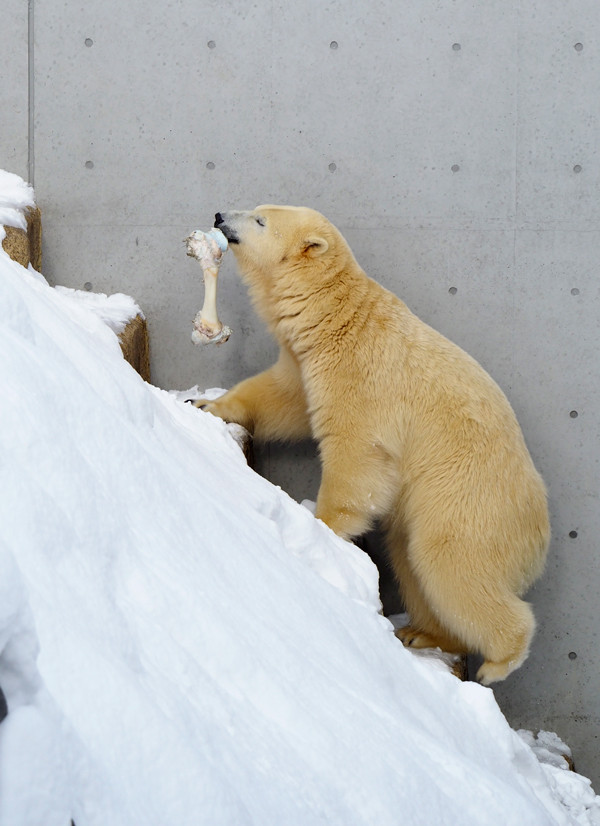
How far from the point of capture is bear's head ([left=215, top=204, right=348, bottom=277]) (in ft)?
11.0

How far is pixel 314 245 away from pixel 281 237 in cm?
14

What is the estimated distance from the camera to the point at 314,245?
3.33m

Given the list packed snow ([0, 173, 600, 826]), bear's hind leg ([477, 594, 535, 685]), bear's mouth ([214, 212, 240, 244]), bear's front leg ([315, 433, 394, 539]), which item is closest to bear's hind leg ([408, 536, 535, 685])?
bear's hind leg ([477, 594, 535, 685])

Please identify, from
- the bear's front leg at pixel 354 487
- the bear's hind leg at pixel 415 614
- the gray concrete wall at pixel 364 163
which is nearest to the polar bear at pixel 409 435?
the bear's front leg at pixel 354 487

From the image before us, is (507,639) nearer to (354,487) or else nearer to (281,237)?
(354,487)

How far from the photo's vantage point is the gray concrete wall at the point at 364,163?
377 cm

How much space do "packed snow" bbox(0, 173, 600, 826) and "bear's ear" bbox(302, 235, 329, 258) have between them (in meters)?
1.38

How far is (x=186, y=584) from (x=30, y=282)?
110 centimetres

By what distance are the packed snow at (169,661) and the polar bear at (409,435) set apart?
3.46 ft

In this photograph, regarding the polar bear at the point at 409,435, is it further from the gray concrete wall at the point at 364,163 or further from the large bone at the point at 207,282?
the gray concrete wall at the point at 364,163

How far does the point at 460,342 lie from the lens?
3.89 m

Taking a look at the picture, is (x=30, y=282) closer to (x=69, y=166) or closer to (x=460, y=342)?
(x=69, y=166)

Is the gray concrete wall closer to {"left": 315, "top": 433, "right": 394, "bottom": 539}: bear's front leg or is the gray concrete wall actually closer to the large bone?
A: the large bone

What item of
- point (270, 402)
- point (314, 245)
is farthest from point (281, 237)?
point (270, 402)
